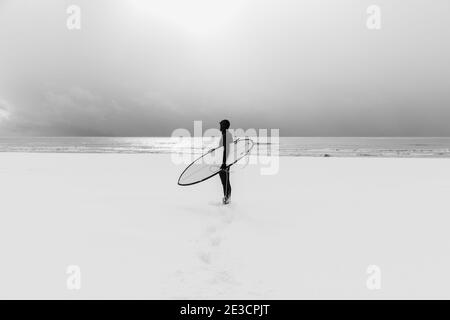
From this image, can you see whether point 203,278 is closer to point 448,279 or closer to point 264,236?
point 264,236

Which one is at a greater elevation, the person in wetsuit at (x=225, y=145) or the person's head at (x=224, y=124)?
the person's head at (x=224, y=124)

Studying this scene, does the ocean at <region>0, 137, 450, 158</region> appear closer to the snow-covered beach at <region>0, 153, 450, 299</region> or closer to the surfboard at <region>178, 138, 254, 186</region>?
the surfboard at <region>178, 138, 254, 186</region>

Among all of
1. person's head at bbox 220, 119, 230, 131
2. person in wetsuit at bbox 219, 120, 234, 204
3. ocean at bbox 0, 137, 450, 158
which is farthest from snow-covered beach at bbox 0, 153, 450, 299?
ocean at bbox 0, 137, 450, 158

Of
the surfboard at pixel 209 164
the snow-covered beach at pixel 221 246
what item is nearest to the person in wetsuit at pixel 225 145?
the snow-covered beach at pixel 221 246

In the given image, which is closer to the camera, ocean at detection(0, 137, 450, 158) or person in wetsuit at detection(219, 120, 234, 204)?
person in wetsuit at detection(219, 120, 234, 204)

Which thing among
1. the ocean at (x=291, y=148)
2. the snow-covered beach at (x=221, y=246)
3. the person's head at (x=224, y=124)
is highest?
the ocean at (x=291, y=148)

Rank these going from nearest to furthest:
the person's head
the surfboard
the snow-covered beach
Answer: the snow-covered beach → the person's head → the surfboard

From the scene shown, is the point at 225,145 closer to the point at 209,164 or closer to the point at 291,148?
the point at 209,164

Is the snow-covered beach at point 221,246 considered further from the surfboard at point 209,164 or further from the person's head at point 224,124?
the person's head at point 224,124

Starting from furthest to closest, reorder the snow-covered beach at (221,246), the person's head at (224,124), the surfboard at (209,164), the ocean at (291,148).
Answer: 1. the ocean at (291,148)
2. the surfboard at (209,164)
3. the person's head at (224,124)
4. the snow-covered beach at (221,246)

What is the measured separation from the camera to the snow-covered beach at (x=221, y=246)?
329 centimetres

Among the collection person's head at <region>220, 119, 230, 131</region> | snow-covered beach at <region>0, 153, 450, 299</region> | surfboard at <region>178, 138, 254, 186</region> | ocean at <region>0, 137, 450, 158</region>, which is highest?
ocean at <region>0, 137, 450, 158</region>

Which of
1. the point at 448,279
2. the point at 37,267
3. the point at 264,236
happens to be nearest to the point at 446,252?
the point at 448,279

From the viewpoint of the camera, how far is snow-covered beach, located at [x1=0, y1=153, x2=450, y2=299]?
130 inches
